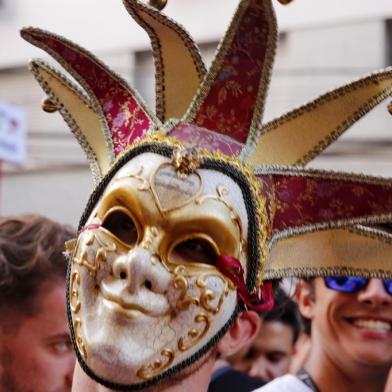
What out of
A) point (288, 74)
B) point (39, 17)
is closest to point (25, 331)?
point (288, 74)

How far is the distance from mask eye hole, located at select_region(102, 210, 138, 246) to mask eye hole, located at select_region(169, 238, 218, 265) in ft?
0.31

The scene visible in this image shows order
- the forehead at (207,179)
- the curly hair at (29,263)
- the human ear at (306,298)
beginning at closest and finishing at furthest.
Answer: the forehead at (207,179) < the curly hair at (29,263) < the human ear at (306,298)

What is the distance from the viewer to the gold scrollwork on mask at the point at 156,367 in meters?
2.26

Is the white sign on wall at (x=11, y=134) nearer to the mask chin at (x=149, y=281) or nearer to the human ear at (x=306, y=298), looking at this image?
the human ear at (x=306, y=298)

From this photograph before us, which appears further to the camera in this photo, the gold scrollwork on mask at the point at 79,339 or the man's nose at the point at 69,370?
the man's nose at the point at 69,370

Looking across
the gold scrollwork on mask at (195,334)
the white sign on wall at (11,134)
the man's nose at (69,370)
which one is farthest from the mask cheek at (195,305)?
the white sign on wall at (11,134)

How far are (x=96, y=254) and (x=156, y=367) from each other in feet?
0.85

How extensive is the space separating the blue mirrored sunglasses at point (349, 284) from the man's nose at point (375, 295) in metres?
0.01

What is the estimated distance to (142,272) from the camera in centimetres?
226

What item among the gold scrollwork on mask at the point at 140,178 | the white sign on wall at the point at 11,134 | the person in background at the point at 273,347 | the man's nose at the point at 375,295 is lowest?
the white sign on wall at the point at 11,134

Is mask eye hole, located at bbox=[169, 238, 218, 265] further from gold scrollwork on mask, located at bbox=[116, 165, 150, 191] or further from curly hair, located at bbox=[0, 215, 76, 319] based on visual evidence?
curly hair, located at bbox=[0, 215, 76, 319]

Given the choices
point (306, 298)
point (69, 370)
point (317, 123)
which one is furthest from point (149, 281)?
point (306, 298)

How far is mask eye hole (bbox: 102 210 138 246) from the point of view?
2.35m

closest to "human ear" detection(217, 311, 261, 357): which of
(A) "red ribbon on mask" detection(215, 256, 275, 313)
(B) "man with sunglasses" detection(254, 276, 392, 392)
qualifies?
(A) "red ribbon on mask" detection(215, 256, 275, 313)
